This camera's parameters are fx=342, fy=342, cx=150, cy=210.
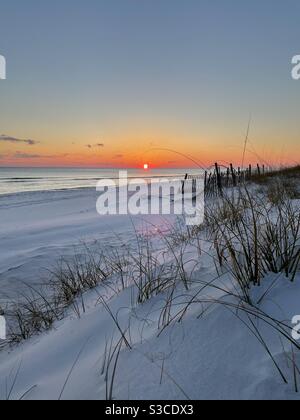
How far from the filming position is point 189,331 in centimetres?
167

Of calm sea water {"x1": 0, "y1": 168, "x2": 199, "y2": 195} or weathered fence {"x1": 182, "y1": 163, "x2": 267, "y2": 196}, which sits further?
calm sea water {"x1": 0, "y1": 168, "x2": 199, "y2": 195}

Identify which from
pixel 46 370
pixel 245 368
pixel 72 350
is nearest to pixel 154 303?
pixel 72 350

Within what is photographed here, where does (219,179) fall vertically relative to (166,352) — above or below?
above

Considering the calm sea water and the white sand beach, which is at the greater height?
the calm sea water

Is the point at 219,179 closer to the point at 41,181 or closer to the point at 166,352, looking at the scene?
the point at 166,352

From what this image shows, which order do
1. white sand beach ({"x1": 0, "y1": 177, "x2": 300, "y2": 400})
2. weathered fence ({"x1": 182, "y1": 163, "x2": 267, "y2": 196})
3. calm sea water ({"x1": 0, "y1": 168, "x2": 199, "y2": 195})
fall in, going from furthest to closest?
1. calm sea water ({"x1": 0, "y1": 168, "x2": 199, "y2": 195})
2. weathered fence ({"x1": 182, "y1": 163, "x2": 267, "y2": 196})
3. white sand beach ({"x1": 0, "y1": 177, "x2": 300, "y2": 400})

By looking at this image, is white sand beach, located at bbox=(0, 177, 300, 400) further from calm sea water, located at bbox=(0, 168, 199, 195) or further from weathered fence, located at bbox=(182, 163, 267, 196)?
calm sea water, located at bbox=(0, 168, 199, 195)

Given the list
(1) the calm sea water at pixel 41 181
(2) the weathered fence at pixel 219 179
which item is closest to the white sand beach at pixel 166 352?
(2) the weathered fence at pixel 219 179

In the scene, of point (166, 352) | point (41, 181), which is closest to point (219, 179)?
point (166, 352)

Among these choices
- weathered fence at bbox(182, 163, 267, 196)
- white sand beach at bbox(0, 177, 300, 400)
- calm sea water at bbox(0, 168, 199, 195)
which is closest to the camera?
white sand beach at bbox(0, 177, 300, 400)

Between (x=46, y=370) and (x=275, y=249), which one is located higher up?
(x=275, y=249)

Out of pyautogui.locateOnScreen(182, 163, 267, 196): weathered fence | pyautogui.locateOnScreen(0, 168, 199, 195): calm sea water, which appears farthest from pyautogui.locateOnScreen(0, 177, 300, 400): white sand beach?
pyautogui.locateOnScreen(0, 168, 199, 195): calm sea water
